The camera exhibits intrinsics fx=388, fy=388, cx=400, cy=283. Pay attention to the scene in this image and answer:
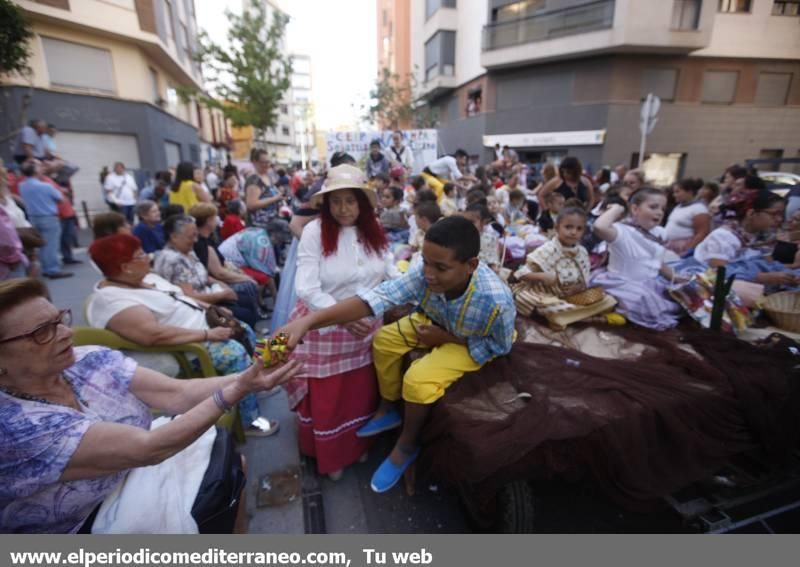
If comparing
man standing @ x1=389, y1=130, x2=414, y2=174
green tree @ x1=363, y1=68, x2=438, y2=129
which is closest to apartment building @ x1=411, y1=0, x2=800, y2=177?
green tree @ x1=363, y1=68, x2=438, y2=129

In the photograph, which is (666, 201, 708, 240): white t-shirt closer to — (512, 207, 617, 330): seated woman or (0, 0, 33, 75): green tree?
(512, 207, 617, 330): seated woman

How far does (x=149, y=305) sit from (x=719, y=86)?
23054 mm

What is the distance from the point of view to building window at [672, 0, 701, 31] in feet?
50.9

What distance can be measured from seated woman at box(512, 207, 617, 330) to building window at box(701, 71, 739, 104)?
1990 cm

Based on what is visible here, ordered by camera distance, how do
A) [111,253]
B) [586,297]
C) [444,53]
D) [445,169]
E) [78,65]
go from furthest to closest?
1. [444,53]
2. [78,65]
3. [445,169]
4. [586,297]
5. [111,253]

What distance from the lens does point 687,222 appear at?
4914 mm

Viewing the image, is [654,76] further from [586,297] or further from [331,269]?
[331,269]

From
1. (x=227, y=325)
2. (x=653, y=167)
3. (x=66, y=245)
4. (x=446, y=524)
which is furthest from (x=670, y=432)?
(x=653, y=167)

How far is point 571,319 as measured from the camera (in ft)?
9.43

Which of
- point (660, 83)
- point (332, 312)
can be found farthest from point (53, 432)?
point (660, 83)

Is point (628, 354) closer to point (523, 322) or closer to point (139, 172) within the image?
point (523, 322)

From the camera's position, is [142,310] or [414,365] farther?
[142,310]

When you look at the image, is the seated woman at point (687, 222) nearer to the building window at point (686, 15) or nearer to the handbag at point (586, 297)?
the handbag at point (586, 297)
